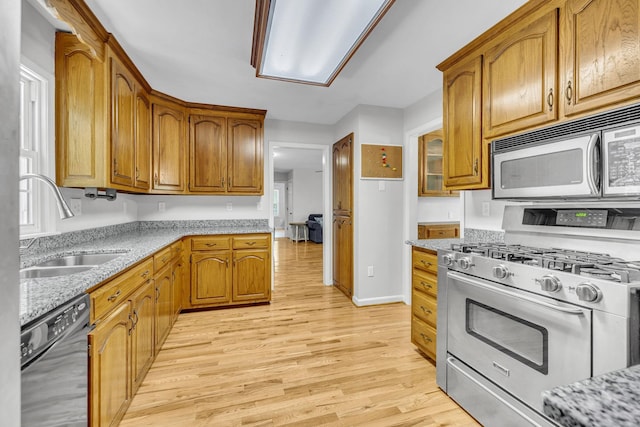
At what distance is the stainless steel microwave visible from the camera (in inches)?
53.0

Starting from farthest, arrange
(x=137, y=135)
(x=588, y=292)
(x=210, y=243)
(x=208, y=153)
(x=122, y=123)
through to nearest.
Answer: (x=208, y=153) → (x=210, y=243) → (x=137, y=135) → (x=122, y=123) → (x=588, y=292)

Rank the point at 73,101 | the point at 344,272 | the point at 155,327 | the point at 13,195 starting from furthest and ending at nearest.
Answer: the point at 344,272 → the point at 155,327 → the point at 73,101 → the point at 13,195

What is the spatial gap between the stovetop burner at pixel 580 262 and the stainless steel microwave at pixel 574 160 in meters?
0.31

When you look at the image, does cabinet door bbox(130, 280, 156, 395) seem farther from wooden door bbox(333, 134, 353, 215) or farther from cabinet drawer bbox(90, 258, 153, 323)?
wooden door bbox(333, 134, 353, 215)

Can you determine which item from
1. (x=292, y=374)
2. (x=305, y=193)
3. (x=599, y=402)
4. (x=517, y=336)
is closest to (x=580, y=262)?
(x=517, y=336)

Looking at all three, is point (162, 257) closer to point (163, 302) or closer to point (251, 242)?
point (163, 302)

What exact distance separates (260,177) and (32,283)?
2650 millimetres

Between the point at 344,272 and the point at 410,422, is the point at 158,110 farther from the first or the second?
the point at 410,422

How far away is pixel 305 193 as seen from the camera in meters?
10.1

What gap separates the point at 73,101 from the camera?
207 cm

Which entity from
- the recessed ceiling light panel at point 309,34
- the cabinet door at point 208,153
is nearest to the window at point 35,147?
the recessed ceiling light panel at point 309,34

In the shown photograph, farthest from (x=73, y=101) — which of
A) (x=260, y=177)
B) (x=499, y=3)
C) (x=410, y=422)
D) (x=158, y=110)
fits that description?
(x=410, y=422)

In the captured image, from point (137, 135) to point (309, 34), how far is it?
73.8 inches

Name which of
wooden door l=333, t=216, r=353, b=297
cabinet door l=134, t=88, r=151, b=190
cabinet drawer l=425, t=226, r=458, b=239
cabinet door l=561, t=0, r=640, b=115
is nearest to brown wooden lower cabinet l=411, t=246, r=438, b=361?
cabinet door l=561, t=0, r=640, b=115
